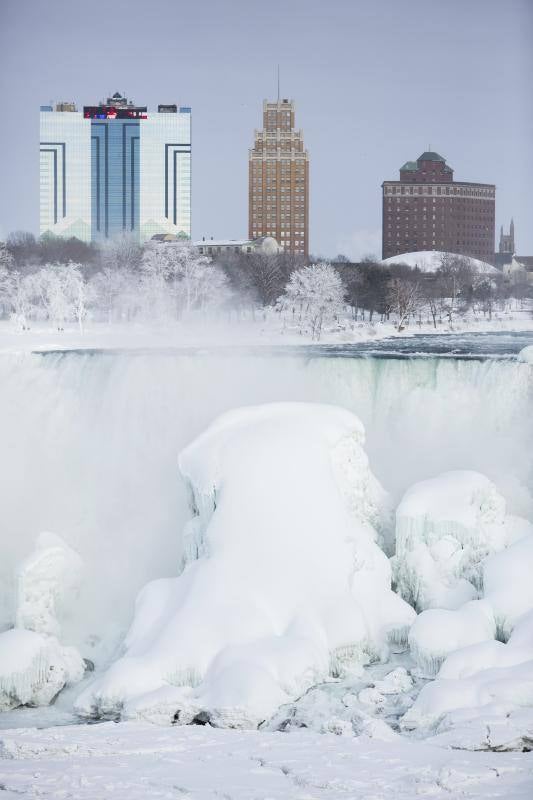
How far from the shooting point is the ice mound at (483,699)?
864 centimetres

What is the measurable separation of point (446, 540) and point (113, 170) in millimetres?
37199

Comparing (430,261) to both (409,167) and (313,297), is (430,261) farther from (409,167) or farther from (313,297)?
(313,297)

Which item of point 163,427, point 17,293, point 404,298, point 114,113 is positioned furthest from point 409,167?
point 114,113

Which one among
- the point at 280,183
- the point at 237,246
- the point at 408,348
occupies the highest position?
the point at 280,183

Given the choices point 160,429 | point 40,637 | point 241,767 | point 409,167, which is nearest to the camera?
point 241,767

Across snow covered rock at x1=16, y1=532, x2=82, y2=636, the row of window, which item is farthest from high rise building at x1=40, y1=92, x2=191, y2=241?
snow covered rock at x1=16, y1=532, x2=82, y2=636

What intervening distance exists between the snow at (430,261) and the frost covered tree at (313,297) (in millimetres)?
3621

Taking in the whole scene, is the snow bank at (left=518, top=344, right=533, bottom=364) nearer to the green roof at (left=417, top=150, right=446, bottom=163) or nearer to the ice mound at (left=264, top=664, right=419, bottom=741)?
the ice mound at (left=264, top=664, right=419, bottom=741)

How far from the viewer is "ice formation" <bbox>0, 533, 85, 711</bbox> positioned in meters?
10.6

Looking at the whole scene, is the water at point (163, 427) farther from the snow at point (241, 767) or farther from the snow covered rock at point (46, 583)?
the snow at point (241, 767)

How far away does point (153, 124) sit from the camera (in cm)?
3519

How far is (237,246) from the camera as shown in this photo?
28.9 metres

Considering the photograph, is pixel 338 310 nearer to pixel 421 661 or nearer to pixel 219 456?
pixel 219 456

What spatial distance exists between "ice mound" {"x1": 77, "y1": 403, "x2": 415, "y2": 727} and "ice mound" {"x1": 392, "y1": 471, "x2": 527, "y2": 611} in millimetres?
401
